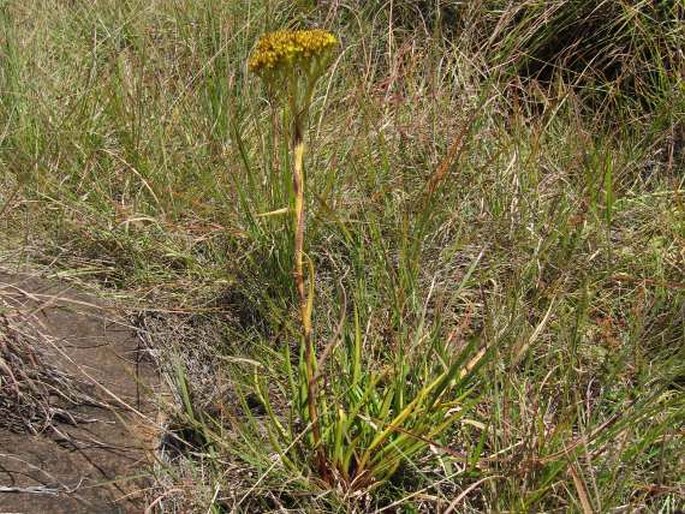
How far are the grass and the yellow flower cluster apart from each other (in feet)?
1.23

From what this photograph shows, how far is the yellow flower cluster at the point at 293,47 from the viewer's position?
4.04ft

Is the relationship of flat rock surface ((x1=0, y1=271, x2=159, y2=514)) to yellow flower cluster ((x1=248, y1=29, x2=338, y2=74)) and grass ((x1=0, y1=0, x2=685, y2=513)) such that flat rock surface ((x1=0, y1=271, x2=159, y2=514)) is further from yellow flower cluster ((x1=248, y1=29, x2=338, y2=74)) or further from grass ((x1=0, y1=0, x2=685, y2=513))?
yellow flower cluster ((x1=248, y1=29, x2=338, y2=74))

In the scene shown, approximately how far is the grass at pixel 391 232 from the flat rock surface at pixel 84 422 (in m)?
0.07

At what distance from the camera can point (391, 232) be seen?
212 centimetres

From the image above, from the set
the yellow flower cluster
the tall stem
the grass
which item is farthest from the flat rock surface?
the yellow flower cluster

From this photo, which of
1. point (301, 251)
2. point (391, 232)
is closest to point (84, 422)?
point (301, 251)

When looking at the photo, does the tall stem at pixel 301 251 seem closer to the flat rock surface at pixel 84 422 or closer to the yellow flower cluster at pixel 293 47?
the yellow flower cluster at pixel 293 47

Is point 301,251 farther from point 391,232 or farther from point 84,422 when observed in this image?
point 391,232

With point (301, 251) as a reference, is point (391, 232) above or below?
below

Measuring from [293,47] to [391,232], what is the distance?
3.10 feet

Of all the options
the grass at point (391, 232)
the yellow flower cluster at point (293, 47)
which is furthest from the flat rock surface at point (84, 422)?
the yellow flower cluster at point (293, 47)

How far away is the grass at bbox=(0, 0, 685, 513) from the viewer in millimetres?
1511

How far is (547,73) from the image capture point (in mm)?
2965

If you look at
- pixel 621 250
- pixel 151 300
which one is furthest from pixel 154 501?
pixel 621 250
